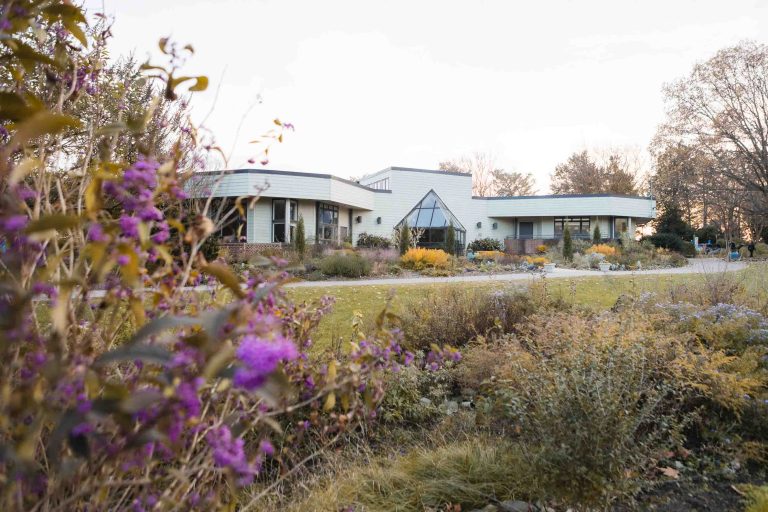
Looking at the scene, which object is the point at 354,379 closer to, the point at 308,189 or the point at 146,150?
the point at 146,150

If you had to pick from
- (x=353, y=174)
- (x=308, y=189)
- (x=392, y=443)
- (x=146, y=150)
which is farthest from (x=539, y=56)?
(x=353, y=174)

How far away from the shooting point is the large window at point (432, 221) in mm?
26706

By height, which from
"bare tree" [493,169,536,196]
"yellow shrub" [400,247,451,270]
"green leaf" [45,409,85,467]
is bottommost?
"yellow shrub" [400,247,451,270]

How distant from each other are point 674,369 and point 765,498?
3.08ft

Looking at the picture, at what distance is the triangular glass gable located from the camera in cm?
2695

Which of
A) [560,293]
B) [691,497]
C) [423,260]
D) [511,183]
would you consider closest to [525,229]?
[511,183]

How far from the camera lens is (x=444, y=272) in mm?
15031

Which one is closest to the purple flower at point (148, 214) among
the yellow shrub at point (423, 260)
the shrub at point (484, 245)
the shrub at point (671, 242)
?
the yellow shrub at point (423, 260)

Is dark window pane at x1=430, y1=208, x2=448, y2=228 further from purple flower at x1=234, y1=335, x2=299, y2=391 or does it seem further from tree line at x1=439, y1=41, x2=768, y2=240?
purple flower at x1=234, y1=335, x2=299, y2=391

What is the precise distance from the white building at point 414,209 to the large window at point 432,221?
6cm

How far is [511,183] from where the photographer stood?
4297 cm

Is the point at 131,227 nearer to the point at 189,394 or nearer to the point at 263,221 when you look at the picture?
the point at 189,394

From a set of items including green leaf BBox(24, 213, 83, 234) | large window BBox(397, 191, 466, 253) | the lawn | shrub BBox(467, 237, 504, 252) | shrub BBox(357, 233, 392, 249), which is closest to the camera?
green leaf BBox(24, 213, 83, 234)

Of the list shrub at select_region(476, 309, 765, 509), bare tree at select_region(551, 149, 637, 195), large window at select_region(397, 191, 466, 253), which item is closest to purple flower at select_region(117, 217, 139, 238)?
shrub at select_region(476, 309, 765, 509)
